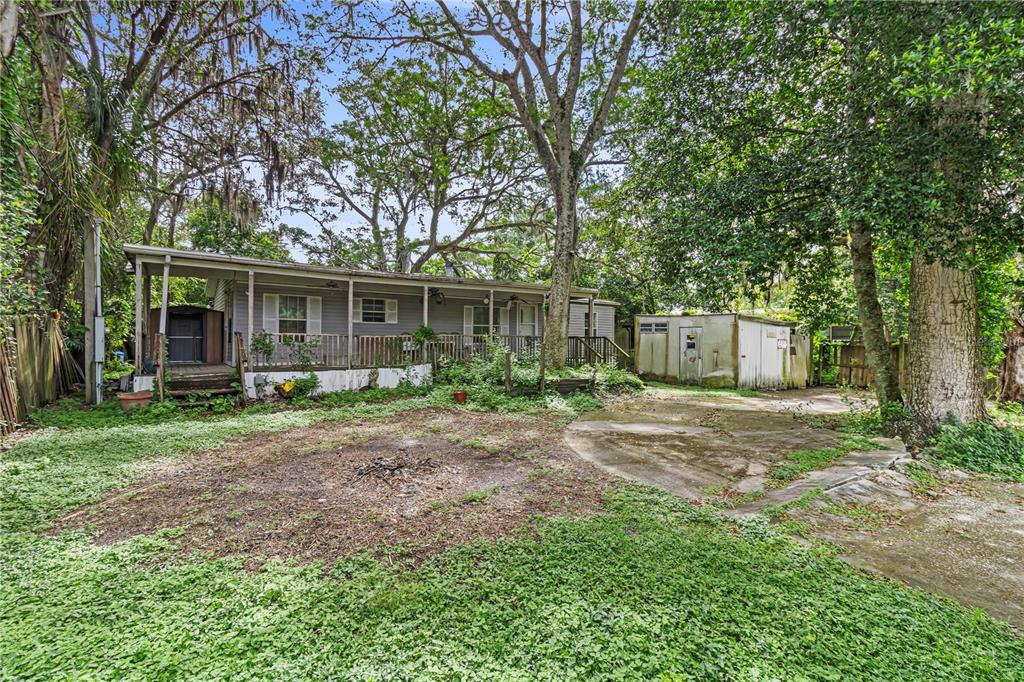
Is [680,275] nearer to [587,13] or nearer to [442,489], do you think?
[442,489]

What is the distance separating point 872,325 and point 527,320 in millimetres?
10204

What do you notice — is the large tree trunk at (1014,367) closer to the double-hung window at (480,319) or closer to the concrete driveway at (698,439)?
the concrete driveway at (698,439)

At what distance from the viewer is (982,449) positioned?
483 centimetres

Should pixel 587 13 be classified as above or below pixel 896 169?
above

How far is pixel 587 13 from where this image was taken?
11039mm

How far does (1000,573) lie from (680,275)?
4.34 m

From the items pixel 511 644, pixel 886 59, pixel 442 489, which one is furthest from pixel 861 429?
pixel 511 644

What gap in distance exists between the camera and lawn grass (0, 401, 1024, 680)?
1.90 meters

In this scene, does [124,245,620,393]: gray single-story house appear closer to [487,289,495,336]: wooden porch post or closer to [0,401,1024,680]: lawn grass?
[487,289,495,336]: wooden porch post

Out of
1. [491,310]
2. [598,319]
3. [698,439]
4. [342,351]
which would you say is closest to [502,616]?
Result: [698,439]

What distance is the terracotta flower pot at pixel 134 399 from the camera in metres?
7.34

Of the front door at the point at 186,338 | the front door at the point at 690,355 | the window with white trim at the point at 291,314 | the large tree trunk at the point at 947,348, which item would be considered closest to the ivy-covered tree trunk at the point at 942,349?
the large tree trunk at the point at 947,348

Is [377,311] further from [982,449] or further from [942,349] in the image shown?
[982,449]

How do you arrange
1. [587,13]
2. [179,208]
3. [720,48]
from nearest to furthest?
[720,48]
[587,13]
[179,208]
